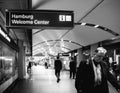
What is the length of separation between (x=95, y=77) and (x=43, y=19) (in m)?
3.45

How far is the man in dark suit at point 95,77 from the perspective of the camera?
477 centimetres

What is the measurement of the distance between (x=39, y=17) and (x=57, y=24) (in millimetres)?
585

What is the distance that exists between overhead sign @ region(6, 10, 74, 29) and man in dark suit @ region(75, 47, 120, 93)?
3.01 m

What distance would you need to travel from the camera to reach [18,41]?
2167 centimetres

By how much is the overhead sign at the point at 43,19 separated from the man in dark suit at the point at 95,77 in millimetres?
3006

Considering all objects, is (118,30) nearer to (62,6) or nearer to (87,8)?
(87,8)

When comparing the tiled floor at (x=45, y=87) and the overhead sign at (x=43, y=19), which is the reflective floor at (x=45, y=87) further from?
the overhead sign at (x=43, y=19)

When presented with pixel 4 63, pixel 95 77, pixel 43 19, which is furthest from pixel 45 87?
pixel 95 77

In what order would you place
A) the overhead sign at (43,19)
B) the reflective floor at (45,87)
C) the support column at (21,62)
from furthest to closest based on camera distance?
the support column at (21,62) → the reflective floor at (45,87) → the overhead sign at (43,19)

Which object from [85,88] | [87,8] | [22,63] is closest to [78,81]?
[85,88]

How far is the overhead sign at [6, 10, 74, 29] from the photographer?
762 centimetres

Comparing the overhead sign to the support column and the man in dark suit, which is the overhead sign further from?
the support column

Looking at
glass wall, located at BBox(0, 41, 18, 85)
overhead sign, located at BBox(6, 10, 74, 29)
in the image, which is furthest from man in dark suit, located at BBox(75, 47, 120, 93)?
glass wall, located at BBox(0, 41, 18, 85)

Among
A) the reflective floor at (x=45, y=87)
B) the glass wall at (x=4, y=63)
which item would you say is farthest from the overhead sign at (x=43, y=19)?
the reflective floor at (x=45, y=87)
